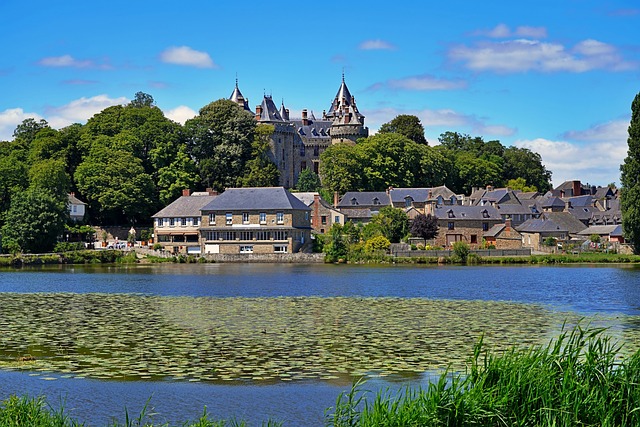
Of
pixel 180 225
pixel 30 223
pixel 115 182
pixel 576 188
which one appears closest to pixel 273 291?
pixel 30 223

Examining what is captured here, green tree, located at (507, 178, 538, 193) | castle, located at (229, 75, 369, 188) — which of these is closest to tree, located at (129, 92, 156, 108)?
castle, located at (229, 75, 369, 188)

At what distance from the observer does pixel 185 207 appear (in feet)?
252

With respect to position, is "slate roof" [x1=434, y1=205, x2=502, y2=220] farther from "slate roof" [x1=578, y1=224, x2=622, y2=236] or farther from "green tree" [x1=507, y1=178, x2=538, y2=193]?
"green tree" [x1=507, y1=178, x2=538, y2=193]

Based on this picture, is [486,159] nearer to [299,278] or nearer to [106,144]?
[106,144]

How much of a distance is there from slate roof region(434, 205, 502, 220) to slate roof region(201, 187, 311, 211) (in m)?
11.9

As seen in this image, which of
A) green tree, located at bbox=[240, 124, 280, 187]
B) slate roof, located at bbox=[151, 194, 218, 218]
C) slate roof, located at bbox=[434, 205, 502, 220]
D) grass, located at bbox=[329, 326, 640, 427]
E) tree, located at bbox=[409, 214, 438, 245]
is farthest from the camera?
green tree, located at bbox=[240, 124, 280, 187]

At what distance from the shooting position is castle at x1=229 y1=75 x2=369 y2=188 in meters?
114

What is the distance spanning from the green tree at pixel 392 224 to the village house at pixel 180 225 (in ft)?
49.7

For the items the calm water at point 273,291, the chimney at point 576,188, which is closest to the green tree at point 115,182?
the calm water at point 273,291

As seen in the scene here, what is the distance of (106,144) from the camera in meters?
82.4

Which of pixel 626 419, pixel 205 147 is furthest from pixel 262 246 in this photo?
pixel 626 419

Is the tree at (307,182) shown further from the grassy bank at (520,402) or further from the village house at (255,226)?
the grassy bank at (520,402)

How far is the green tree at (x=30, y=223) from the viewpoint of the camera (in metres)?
66.0

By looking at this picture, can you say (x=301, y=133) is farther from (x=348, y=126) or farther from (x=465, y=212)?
(x=465, y=212)
